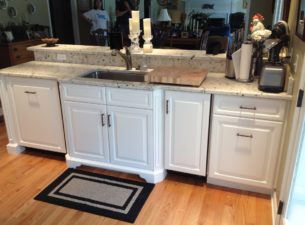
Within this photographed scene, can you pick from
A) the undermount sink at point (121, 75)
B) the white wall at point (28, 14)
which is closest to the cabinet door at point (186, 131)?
the undermount sink at point (121, 75)

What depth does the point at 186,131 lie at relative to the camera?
7.32 feet

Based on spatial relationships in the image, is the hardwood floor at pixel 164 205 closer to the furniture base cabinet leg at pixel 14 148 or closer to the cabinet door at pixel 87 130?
the cabinet door at pixel 87 130

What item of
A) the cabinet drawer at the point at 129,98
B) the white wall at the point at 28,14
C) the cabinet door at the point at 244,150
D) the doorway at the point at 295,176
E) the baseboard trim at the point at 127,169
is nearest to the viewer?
the doorway at the point at 295,176

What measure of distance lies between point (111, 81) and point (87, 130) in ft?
1.70

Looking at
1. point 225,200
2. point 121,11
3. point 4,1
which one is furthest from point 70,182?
point 4,1

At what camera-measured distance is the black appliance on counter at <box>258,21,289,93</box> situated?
1921 mm

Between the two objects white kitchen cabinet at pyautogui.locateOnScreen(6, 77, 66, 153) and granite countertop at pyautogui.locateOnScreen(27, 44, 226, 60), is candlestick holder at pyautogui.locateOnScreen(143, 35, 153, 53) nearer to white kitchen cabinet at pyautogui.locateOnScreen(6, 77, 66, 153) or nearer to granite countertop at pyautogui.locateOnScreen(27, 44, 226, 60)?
granite countertop at pyautogui.locateOnScreen(27, 44, 226, 60)

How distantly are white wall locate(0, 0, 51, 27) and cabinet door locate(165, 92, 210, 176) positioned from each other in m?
4.46

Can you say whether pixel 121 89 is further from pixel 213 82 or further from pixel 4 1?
pixel 4 1

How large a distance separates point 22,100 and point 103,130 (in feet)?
2.87

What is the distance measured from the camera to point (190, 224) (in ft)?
6.48

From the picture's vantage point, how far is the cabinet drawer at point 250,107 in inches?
76.7

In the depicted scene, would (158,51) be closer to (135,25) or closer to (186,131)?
(135,25)

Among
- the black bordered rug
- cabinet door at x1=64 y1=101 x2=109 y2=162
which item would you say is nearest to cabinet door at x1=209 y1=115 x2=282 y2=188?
the black bordered rug
